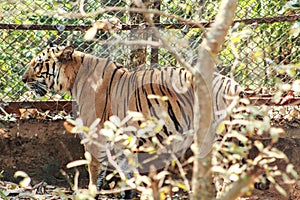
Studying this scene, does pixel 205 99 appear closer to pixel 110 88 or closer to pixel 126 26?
pixel 110 88

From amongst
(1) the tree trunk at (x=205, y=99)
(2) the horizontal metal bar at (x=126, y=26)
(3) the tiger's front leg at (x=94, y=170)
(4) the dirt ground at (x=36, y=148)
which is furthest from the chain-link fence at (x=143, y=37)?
(1) the tree trunk at (x=205, y=99)

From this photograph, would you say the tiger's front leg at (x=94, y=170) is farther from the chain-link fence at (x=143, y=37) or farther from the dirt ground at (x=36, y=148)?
the chain-link fence at (x=143, y=37)

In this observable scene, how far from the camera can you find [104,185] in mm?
6141

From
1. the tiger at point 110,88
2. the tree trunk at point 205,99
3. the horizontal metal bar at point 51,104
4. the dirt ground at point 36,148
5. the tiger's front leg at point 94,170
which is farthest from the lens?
the dirt ground at point 36,148

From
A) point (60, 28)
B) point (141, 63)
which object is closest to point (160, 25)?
point (141, 63)

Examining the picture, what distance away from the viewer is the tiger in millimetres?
5609

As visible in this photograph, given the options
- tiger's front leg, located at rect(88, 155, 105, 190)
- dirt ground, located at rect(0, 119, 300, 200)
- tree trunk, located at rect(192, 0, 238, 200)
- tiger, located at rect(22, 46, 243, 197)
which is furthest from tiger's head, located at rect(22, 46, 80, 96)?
tree trunk, located at rect(192, 0, 238, 200)

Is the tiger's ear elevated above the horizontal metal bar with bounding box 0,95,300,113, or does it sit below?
above

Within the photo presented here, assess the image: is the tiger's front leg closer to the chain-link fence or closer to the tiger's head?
the tiger's head

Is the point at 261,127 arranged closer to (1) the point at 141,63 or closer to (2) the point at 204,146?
(2) the point at 204,146

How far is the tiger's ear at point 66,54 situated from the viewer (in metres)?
6.03

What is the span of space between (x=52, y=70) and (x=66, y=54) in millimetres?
202

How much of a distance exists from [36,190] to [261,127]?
371 centimetres

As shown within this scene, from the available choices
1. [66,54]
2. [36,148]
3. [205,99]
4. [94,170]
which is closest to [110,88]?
[66,54]
